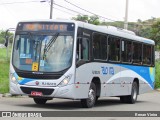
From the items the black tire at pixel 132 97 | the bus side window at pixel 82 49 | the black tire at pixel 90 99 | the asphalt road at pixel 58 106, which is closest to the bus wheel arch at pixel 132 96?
the black tire at pixel 132 97

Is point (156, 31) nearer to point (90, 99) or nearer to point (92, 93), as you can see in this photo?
point (92, 93)

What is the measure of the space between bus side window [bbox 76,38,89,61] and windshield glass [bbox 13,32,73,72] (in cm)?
31

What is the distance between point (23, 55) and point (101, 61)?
10.3 feet

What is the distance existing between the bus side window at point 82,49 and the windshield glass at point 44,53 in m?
0.31

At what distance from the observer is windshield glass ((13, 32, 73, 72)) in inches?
642

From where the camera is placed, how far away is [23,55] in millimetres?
16734

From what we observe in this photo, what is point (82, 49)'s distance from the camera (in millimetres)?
16797

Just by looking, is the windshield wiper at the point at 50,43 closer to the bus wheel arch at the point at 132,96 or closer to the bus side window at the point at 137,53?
the bus side window at the point at 137,53

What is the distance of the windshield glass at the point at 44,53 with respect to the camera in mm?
16297

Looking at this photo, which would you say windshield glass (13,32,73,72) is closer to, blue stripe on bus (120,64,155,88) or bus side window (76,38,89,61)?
bus side window (76,38,89,61)

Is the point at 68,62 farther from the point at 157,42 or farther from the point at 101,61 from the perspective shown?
the point at 157,42

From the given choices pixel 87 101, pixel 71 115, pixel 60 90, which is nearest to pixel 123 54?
pixel 87 101

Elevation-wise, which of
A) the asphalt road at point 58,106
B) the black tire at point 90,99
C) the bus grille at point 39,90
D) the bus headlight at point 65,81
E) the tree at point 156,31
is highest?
the tree at point 156,31

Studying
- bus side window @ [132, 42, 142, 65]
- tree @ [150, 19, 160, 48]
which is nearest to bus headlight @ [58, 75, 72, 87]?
bus side window @ [132, 42, 142, 65]
